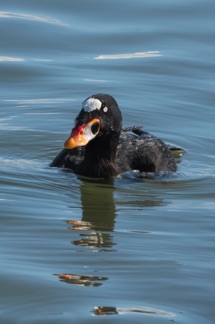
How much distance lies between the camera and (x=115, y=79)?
682 inches

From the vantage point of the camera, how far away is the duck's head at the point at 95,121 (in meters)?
12.9

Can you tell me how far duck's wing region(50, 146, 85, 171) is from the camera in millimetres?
13820

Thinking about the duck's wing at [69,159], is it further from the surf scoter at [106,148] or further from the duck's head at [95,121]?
the duck's head at [95,121]

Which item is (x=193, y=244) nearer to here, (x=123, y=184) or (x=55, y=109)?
(x=123, y=184)

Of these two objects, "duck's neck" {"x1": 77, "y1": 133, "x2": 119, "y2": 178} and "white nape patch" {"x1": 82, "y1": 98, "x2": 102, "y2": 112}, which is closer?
"white nape patch" {"x1": 82, "y1": 98, "x2": 102, "y2": 112}

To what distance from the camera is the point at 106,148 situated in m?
13.6

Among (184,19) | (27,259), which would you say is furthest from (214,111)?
(27,259)

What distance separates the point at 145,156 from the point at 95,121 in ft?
3.46

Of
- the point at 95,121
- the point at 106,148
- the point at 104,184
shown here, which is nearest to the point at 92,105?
the point at 95,121

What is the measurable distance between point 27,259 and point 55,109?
242 inches

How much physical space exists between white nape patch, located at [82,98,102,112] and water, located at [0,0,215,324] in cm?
87

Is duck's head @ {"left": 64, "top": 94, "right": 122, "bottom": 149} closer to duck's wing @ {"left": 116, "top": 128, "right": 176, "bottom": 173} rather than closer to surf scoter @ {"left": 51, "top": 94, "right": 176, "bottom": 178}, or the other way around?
surf scoter @ {"left": 51, "top": 94, "right": 176, "bottom": 178}

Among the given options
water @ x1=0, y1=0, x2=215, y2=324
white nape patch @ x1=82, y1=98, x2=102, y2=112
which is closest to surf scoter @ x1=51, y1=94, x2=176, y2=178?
white nape patch @ x1=82, y1=98, x2=102, y2=112

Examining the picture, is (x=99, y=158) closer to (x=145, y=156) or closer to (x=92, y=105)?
(x=145, y=156)
